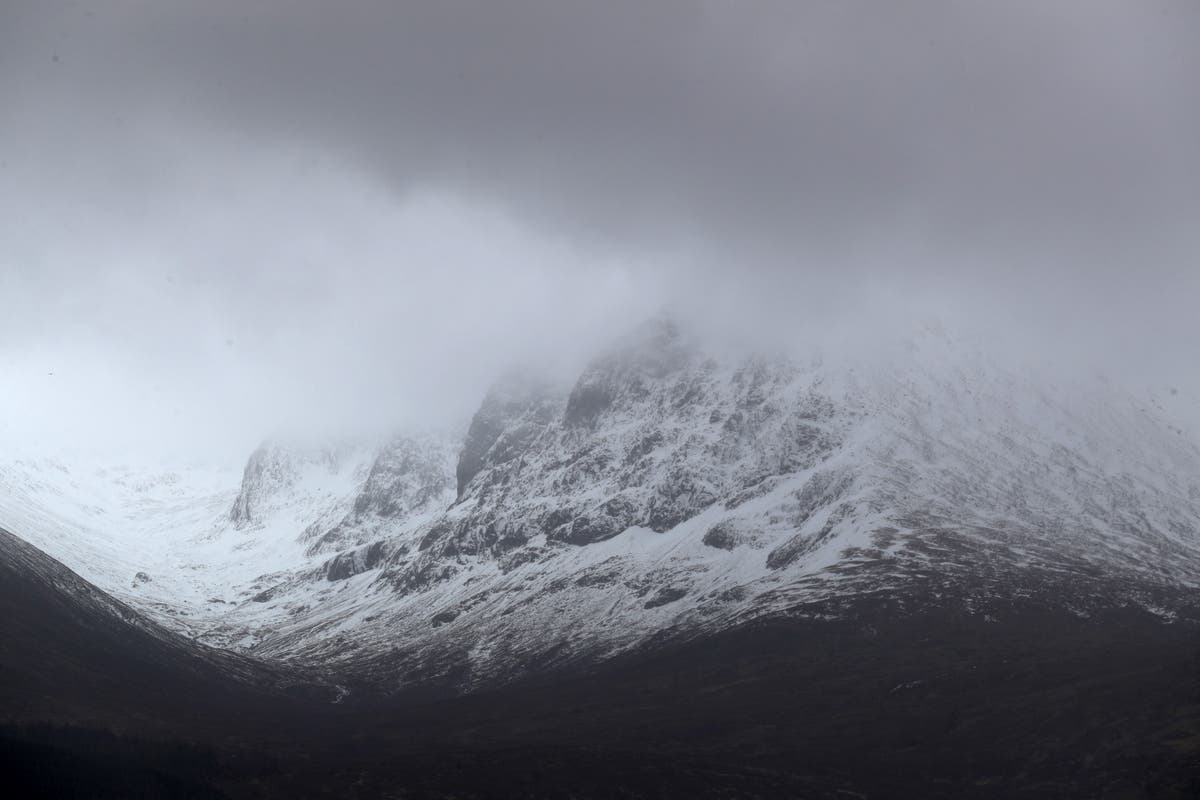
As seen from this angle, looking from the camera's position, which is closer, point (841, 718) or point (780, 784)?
point (780, 784)

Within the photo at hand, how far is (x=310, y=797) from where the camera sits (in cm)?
15688

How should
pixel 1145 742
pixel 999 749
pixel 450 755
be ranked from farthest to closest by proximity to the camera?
pixel 450 755 → pixel 999 749 → pixel 1145 742

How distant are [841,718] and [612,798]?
5730cm

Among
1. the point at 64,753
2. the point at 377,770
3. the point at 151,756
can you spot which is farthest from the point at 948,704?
the point at 64,753

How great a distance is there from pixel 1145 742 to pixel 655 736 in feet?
278

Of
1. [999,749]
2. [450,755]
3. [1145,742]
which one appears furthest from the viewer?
[450,755]

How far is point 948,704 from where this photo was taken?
18825 cm

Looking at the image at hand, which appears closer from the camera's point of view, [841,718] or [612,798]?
[612,798]

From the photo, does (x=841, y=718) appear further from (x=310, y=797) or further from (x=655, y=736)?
(x=310, y=797)

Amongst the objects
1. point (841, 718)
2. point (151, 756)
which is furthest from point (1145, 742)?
point (151, 756)


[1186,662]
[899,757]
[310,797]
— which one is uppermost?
[1186,662]

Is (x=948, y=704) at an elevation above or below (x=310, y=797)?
above

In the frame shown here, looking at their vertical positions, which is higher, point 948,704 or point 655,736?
point 948,704

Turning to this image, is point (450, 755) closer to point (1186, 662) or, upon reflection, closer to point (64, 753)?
point (64, 753)
